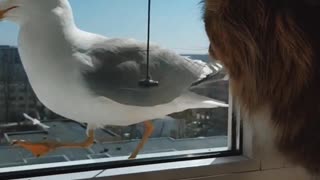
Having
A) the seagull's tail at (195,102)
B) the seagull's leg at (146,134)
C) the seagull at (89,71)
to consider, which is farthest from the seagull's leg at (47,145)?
the seagull's tail at (195,102)

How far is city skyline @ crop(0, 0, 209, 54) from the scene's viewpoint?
95cm

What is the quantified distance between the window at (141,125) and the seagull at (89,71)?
0.07ft

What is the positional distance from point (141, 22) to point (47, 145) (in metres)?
0.34

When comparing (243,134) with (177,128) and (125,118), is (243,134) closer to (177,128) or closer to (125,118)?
(177,128)

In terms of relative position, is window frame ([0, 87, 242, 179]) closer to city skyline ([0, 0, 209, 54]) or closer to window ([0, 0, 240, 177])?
window ([0, 0, 240, 177])

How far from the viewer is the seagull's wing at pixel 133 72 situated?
0.92 meters

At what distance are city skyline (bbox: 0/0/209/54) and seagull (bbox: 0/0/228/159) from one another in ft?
0.08

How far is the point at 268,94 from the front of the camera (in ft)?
2.49

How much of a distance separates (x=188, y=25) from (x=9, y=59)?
0.42 m

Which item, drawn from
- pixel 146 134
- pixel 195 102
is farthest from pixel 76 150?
pixel 195 102

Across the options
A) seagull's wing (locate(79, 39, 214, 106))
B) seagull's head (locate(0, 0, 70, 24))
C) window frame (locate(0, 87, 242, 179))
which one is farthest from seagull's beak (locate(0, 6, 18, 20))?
window frame (locate(0, 87, 242, 179))

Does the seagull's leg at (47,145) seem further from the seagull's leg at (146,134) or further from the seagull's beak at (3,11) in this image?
the seagull's beak at (3,11)

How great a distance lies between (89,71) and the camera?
0.92 metres

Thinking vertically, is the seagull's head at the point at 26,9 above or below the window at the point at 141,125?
above
